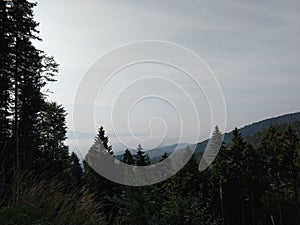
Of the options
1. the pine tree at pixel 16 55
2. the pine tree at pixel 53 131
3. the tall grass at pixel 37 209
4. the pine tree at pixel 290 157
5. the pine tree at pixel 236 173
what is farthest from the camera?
the pine tree at pixel 290 157

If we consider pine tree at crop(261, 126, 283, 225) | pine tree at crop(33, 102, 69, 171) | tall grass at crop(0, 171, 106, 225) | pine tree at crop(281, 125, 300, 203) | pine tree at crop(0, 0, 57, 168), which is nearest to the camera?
tall grass at crop(0, 171, 106, 225)

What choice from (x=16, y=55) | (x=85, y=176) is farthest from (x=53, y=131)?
(x=16, y=55)

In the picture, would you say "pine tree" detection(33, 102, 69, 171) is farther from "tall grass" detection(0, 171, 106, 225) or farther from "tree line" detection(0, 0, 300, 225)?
"tall grass" detection(0, 171, 106, 225)

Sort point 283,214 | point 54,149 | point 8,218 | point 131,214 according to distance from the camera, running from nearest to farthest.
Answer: point 8,218 → point 131,214 → point 54,149 → point 283,214

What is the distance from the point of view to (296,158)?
1721 inches

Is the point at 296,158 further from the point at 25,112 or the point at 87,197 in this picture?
the point at 87,197

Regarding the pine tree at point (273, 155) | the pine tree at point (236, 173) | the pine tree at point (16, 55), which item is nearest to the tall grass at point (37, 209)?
the pine tree at point (16, 55)

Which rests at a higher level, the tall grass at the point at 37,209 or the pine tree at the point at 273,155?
the pine tree at the point at 273,155

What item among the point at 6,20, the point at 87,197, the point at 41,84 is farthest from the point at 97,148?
the point at 87,197

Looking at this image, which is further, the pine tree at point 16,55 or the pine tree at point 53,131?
the pine tree at point 53,131

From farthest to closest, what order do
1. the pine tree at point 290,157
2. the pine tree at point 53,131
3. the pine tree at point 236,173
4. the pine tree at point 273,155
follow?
1. the pine tree at point 273,155
2. the pine tree at point 290,157
3. the pine tree at point 236,173
4. the pine tree at point 53,131

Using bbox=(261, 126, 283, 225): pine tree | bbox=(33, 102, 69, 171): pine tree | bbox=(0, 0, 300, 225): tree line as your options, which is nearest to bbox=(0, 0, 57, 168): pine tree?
bbox=(0, 0, 300, 225): tree line

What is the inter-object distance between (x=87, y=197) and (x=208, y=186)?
134 ft

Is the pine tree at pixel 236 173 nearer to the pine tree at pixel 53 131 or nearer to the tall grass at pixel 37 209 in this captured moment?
the pine tree at pixel 53 131
